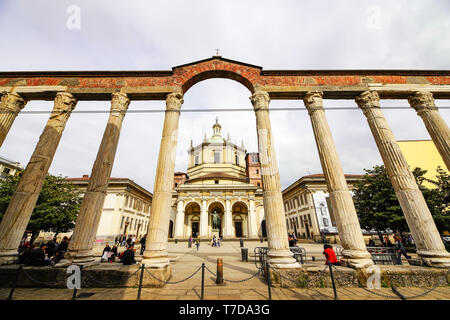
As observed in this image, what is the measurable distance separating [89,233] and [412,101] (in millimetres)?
14609

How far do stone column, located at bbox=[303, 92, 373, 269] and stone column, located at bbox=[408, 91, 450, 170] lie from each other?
182 inches

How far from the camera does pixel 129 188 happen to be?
27797 millimetres

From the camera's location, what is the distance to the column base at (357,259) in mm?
5261

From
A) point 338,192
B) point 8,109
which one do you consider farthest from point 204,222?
point 338,192

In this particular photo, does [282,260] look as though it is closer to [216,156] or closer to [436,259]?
[436,259]

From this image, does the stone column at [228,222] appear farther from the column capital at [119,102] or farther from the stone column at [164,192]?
the column capital at [119,102]

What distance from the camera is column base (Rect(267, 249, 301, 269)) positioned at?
535cm

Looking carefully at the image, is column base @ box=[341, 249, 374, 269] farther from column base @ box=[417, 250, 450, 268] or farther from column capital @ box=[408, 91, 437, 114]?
column capital @ box=[408, 91, 437, 114]

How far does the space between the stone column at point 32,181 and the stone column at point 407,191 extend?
1327cm

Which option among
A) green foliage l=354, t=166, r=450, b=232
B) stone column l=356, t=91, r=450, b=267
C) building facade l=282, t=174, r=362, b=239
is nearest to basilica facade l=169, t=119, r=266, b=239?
building facade l=282, t=174, r=362, b=239

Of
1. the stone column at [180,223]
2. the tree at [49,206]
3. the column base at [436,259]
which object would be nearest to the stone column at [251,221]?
the stone column at [180,223]

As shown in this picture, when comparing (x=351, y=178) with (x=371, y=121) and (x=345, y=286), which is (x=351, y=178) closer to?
(x=371, y=121)

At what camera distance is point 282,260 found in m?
5.45
